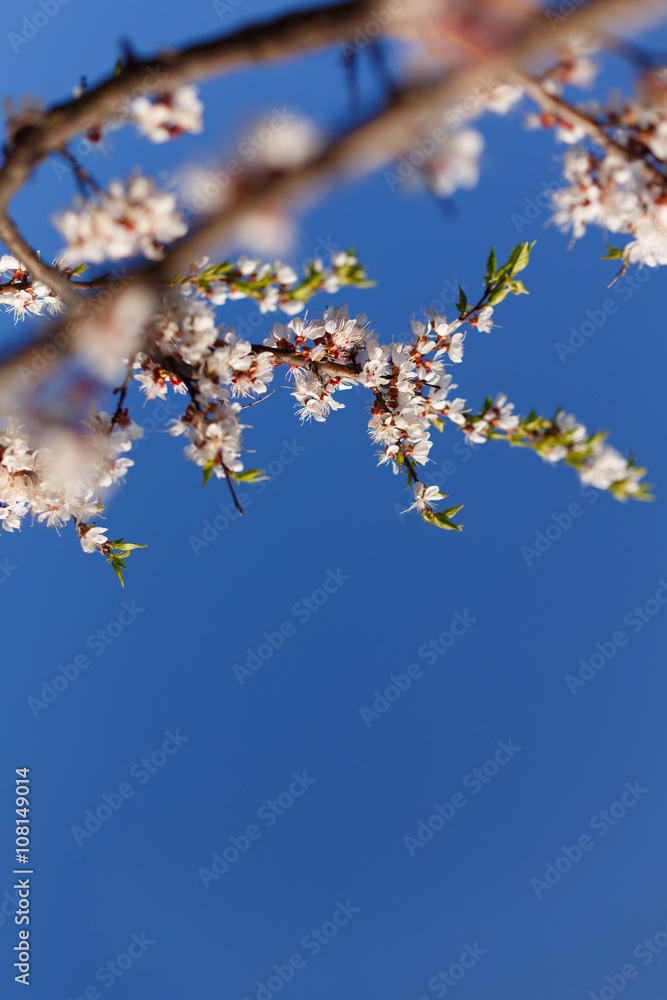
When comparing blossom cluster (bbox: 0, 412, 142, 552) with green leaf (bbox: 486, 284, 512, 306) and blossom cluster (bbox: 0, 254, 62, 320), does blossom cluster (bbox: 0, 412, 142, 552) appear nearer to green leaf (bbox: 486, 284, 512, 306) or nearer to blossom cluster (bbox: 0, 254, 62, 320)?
blossom cluster (bbox: 0, 254, 62, 320)

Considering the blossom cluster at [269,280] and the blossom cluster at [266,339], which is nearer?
the blossom cluster at [266,339]

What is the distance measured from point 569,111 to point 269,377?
151cm

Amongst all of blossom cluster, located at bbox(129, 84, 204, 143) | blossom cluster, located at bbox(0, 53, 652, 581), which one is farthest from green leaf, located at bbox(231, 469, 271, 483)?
blossom cluster, located at bbox(129, 84, 204, 143)

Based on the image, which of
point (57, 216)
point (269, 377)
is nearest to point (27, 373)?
point (57, 216)

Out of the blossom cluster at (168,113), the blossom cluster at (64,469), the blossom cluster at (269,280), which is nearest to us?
the blossom cluster at (168,113)

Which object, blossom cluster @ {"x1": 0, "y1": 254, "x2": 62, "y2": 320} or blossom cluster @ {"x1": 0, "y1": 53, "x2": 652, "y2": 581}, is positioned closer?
blossom cluster @ {"x1": 0, "y1": 53, "x2": 652, "y2": 581}

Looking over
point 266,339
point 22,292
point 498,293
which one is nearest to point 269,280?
point 266,339

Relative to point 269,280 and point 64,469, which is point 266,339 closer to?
point 269,280

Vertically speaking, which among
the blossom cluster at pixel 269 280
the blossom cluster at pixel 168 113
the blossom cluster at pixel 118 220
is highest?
the blossom cluster at pixel 168 113

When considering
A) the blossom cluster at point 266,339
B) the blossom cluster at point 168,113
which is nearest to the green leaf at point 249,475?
the blossom cluster at point 266,339

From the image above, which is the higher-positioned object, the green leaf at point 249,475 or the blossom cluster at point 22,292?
the blossom cluster at point 22,292

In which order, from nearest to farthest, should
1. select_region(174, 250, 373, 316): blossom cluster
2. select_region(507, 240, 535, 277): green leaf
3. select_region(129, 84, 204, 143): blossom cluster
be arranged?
select_region(129, 84, 204, 143): blossom cluster, select_region(174, 250, 373, 316): blossom cluster, select_region(507, 240, 535, 277): green leaf

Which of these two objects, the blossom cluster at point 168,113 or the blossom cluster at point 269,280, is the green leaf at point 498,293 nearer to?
the blossom cluster at point 269,280

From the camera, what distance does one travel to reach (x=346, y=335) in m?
2.85
